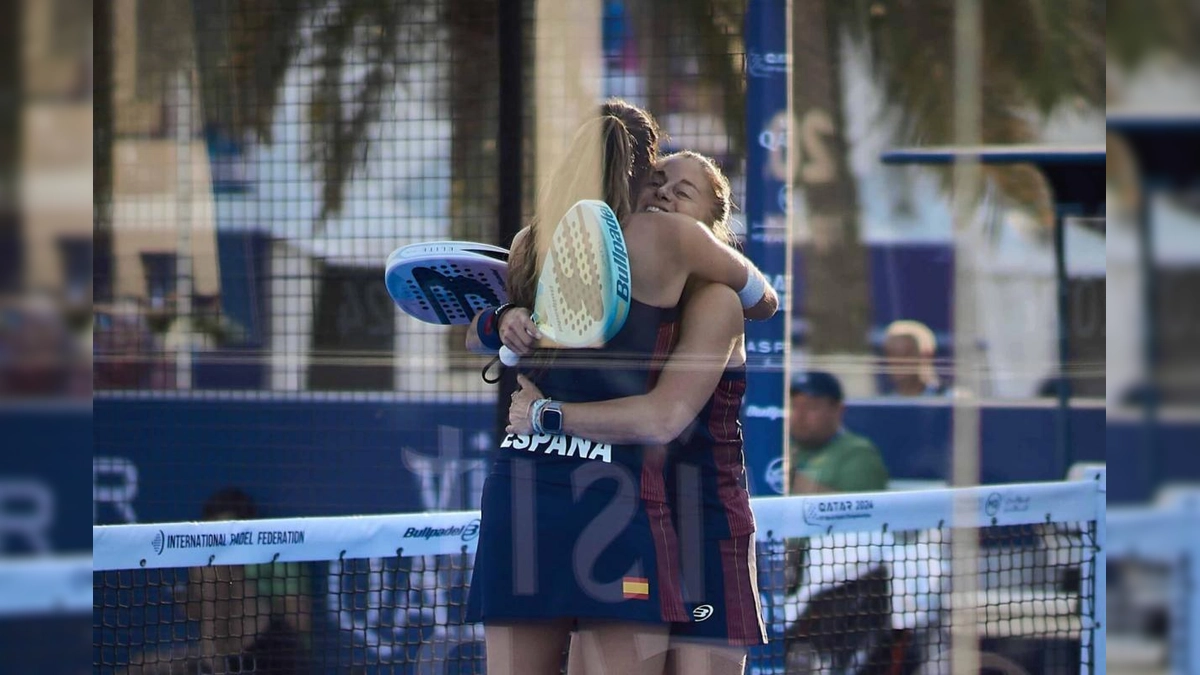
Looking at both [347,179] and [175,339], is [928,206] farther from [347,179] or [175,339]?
[175,339]

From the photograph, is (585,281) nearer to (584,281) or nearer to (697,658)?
(584,281)

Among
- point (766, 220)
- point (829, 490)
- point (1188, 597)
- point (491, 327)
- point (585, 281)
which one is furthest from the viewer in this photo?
point (829, 490)

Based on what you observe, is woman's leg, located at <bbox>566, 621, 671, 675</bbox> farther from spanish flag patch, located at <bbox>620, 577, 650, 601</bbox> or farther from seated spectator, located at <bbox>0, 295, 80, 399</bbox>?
seated spectator, located at <bbox>0, 295, 80, 399</bbox>

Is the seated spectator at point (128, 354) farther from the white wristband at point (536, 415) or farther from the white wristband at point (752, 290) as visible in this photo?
the white wristband at point (752, 290)

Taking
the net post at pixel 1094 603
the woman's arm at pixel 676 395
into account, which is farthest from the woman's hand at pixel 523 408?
the net post at pixel 1094 603

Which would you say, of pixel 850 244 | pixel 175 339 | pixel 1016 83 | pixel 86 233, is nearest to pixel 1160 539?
pixel 86 233

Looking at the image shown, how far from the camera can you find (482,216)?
1797mm

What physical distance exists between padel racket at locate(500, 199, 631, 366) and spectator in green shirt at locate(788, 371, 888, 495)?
0.47m

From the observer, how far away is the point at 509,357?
156 cm

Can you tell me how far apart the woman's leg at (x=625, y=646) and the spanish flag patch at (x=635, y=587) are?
3 centimetres

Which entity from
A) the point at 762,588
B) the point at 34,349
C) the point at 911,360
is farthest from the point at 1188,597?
the point at 762,588

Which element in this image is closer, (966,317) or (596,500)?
(596,500)

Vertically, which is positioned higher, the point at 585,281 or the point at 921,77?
the point at 921,77

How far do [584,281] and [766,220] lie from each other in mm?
488
